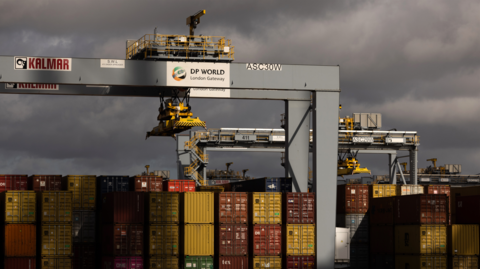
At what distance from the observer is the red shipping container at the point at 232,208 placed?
1252 inches

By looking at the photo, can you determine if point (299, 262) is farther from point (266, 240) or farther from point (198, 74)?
point (198, 74)

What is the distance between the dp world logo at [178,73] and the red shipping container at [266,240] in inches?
355

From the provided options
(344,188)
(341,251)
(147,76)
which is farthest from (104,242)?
(344,188)

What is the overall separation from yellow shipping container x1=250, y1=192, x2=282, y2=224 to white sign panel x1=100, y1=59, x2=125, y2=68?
9.99 metres

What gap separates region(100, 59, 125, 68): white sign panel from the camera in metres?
29.6

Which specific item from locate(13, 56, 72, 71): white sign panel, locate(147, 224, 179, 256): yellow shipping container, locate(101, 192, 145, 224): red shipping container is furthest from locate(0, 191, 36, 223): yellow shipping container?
locate(13, 56, 72, 71): white sign panel

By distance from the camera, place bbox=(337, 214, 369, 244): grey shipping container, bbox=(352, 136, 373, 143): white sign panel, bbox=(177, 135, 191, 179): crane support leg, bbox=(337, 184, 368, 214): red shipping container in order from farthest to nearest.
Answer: bbox=(352, 136, 373, 143): white sign panel
bbox=(177, 135, 191, 179): crane support leg
bbox=(337, 184, 368, 214): red shipping container
bbox=(337, 214, 369, 244): grey shipping container

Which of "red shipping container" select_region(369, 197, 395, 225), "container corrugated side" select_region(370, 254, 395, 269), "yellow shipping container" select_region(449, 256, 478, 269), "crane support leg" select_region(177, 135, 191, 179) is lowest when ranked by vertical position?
"container corrugated side" select_region(370, 254, 395, 269)

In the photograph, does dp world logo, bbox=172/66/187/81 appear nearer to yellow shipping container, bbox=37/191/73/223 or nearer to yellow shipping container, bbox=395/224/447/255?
yellow shipping container, bbox=37/191/73/223

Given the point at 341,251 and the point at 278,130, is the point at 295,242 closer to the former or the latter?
the point at 341,251

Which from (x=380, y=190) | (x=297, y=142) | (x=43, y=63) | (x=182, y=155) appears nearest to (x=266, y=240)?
(x=297, y=142)

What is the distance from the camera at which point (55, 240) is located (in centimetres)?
3162

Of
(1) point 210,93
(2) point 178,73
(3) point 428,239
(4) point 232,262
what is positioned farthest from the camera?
(1) point 210,93

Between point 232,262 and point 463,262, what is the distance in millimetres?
13451
